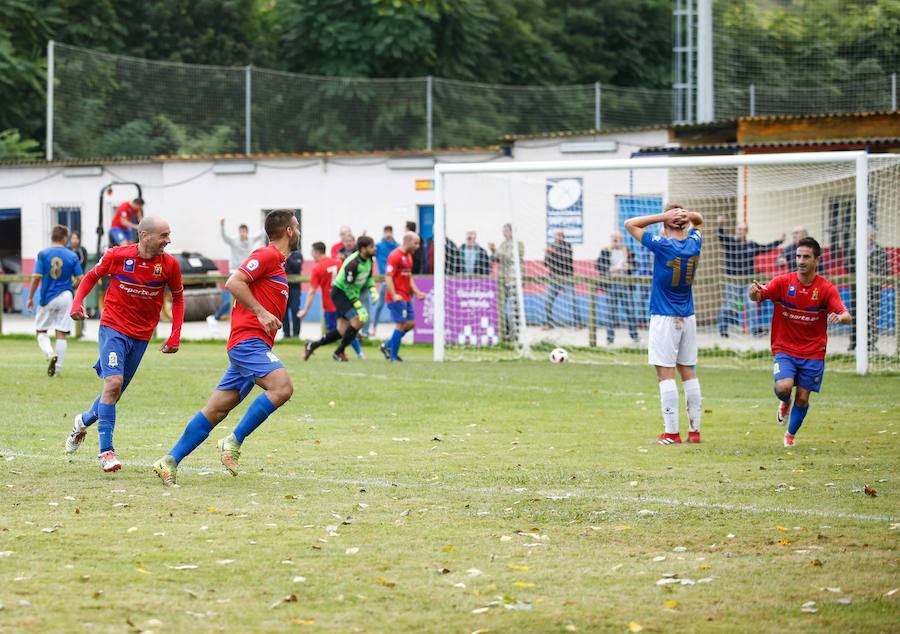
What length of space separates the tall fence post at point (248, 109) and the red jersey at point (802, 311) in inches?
1004

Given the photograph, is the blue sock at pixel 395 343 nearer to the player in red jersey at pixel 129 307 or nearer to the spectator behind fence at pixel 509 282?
the spectator behind fence at pixel 509 282

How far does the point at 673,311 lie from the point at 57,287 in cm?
988

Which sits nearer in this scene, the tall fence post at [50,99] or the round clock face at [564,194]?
the round clock face at [564,194]

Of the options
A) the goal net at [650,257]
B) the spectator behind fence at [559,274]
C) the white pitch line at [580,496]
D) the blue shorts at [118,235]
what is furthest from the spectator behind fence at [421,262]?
the white pitch line at [580,496]

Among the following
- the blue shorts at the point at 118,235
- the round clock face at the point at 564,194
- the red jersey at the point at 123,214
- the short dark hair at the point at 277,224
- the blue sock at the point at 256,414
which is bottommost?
the blue sock at the point at 256,414

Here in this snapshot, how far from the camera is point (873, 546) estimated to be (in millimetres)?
7402

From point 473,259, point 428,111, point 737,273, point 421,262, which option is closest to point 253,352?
point 737,273

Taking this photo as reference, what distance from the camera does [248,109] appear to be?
119 feet

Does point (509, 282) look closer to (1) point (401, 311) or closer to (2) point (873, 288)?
(1) point (401, 311)

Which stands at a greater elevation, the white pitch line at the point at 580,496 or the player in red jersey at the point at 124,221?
the player in red jersey at the point at 124,221

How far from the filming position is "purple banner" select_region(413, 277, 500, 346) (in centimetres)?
2383

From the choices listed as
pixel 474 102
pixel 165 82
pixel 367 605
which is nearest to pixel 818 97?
pixel 474 102

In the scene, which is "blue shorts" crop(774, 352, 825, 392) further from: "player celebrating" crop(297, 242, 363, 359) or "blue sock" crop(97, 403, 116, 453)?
"player celebrating" crop(297, 242, 363, 359)

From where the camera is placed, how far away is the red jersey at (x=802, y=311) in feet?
38.7
